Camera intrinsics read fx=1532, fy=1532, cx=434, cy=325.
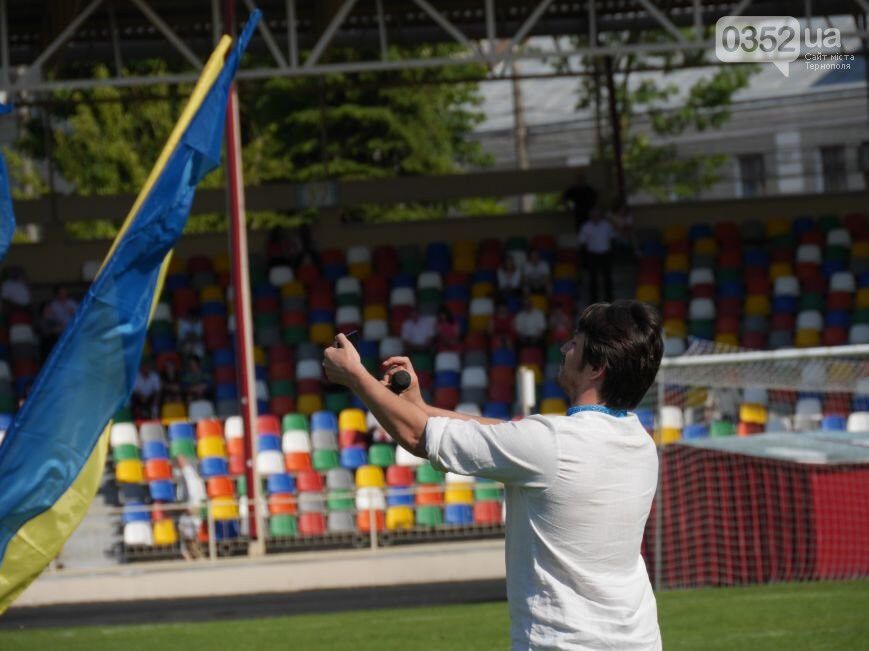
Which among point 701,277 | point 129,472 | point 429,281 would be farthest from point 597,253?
point 129,472

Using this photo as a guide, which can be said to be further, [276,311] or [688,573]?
[276,311]

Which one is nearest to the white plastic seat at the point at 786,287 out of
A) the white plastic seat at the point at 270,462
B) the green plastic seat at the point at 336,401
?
the green plastic seat at the point at 336,401

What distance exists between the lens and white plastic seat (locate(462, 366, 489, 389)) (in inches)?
786

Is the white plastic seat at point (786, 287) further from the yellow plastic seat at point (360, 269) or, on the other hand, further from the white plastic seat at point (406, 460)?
the white plastic seat at point (406, 460)

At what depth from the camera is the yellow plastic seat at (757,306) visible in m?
21.5

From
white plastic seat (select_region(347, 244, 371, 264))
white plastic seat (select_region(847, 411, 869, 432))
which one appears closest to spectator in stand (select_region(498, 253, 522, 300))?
white plastic seat (select_region(347, 244, 371, 264))

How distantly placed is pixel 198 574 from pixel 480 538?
10.4ft

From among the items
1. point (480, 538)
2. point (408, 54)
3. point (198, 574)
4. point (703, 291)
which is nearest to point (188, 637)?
point (198, 574)

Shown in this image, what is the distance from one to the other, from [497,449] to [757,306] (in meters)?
18.6

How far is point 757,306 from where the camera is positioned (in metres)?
21.5

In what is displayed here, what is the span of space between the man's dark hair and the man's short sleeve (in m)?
0.21

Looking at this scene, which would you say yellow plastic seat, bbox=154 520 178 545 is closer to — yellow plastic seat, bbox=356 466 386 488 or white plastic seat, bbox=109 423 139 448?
white plastic seat, bbox=109 423 139 448

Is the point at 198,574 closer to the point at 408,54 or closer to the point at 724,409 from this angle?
the point at 724,409

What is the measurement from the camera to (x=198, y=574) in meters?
16.3
